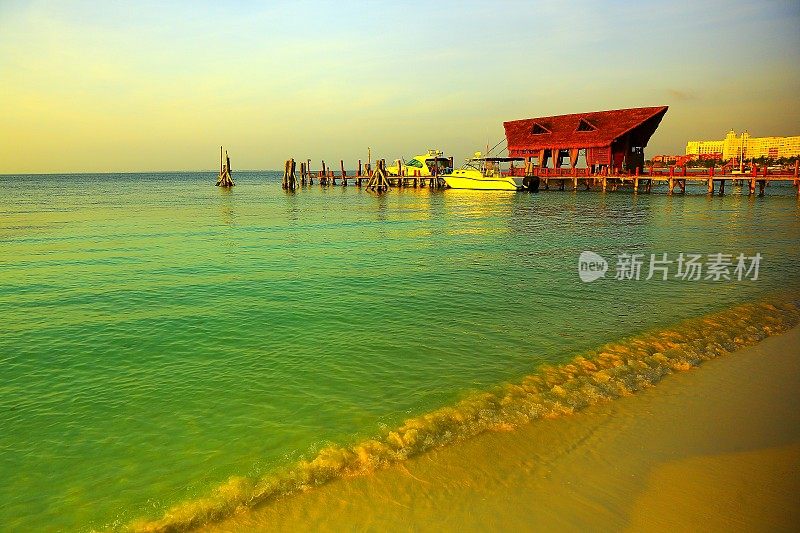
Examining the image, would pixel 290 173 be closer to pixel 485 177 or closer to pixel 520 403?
pixel 485 177

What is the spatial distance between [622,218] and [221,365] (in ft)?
85.6

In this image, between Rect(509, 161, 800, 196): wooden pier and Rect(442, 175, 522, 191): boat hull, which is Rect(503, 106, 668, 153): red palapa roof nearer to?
Rect(509, 161, 800, 196): wooden pier

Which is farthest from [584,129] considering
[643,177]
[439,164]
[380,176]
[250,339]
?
[250,339]

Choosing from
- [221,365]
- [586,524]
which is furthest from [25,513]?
[586,524]

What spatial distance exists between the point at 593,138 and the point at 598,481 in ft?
160

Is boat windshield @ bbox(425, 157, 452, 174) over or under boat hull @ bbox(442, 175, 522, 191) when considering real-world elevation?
over

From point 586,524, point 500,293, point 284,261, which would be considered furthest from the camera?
point 284,261

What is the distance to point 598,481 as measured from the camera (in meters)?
4.11

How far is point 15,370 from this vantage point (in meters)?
6.66

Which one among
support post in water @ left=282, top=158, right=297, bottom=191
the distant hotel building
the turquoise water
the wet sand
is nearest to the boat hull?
support post in water @ left=282, top=158, right=297, bottom=191

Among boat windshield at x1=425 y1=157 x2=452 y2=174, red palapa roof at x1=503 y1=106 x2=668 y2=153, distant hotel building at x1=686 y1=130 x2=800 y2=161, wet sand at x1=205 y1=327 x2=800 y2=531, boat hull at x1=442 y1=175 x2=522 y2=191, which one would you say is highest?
distant hotel building at x1=686 y1=130 x2=800 y2=161

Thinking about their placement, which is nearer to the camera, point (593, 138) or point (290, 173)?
point (593, 138)

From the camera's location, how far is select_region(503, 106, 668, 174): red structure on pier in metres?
46.2

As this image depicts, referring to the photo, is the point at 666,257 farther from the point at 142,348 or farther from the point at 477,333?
the point at 142,348
